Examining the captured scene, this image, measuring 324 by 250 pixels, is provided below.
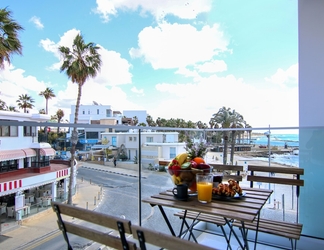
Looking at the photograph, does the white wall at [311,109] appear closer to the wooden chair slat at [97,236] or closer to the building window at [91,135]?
the building window at [91,135]

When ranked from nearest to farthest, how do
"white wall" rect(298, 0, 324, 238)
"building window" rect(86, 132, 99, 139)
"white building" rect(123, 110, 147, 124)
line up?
"building window" rect(86, 132, 99, 139) < "white wall" rect(298, 0, 324, 238) < "white building" rect(123, 110, 147, 124)

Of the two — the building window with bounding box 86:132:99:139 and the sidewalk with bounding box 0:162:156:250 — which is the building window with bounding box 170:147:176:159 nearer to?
the sidewalk with bounding box 0:162:156:250

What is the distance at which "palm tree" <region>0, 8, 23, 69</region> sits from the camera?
7.94 meters

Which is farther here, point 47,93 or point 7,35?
point 47,93

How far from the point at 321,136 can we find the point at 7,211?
9.48 ft

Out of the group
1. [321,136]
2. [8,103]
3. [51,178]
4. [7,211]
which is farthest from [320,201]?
[8,103]

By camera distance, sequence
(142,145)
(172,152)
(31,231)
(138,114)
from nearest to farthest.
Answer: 1. (31,231)
2. (142,145)
3. (172,152)
4. (138,114)

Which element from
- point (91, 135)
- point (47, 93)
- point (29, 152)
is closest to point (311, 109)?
point (91, 135)

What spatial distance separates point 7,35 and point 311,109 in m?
9.41

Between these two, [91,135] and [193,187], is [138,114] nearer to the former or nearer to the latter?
[91,135]

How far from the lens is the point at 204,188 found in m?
1.43

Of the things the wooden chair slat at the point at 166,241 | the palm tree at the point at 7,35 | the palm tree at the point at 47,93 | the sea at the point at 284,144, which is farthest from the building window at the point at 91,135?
the palm tree at the point at 47,93

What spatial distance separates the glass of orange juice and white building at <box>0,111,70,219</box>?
1.02 m

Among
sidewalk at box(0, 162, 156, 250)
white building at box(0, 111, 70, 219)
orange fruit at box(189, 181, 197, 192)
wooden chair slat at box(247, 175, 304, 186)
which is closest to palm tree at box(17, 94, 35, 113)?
sidewalk at box(0, 162, 156, 250)
